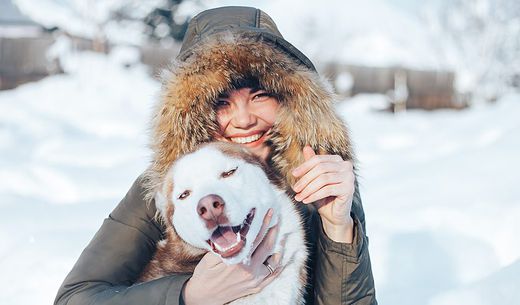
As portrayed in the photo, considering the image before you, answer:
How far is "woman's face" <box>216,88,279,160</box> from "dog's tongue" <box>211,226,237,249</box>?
52 centimetres

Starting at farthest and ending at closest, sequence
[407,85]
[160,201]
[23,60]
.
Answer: [407,85] < [23,60] < [160,201]

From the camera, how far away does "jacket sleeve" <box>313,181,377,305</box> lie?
219 cm

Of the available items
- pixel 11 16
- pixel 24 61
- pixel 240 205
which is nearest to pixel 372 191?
pixel 240 205

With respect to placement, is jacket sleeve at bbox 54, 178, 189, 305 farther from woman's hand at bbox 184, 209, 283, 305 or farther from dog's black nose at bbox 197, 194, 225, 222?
dog's black nose at bbox 197, 194, 225, 222

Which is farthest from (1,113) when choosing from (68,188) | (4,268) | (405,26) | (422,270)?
(405,26)

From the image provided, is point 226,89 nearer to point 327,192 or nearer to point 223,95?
point 223,95

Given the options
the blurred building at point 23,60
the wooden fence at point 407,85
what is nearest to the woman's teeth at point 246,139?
the blurred building at point 23,60

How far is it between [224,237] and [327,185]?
346 mm

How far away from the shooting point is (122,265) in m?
2.28

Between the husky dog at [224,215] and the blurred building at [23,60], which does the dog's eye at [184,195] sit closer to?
the husky dog at [224,215]

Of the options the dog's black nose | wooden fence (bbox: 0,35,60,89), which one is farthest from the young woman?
wooden fence (bbox: 0,35,60,89)

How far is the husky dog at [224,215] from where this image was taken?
5.95ft

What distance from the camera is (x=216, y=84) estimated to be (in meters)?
2.29

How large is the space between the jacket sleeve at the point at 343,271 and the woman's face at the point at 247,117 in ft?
1.15
